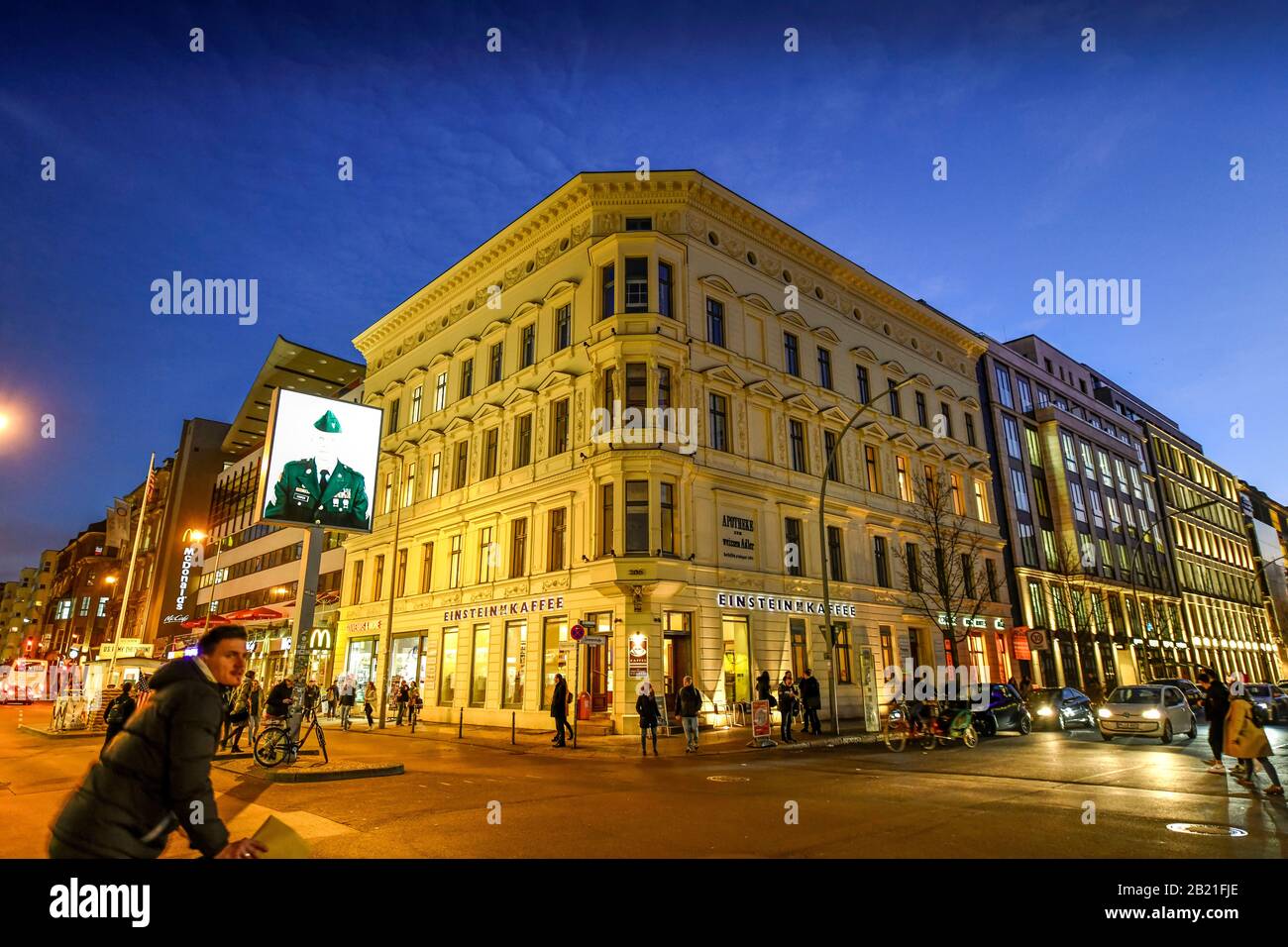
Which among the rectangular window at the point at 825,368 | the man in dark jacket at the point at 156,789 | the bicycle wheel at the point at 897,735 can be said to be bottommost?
the bicycle wheel at the point at 897,735

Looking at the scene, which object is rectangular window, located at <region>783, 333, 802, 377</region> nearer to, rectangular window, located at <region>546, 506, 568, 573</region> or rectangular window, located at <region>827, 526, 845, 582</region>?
rectangular window, located at <region>827, 526, 845, 582</region>

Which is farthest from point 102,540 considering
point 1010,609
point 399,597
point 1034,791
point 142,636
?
point 1034,791

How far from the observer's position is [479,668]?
94.0ft

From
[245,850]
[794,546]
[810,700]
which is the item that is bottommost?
[810,700]

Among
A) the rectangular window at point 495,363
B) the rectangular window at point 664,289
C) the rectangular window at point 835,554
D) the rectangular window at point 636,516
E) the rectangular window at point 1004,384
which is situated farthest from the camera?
the rectangular window at point 1004,384

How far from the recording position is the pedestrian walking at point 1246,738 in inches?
422

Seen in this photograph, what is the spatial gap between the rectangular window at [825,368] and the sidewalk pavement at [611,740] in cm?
1524

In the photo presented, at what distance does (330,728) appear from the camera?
27938 millimetres

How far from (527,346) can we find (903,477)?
65.0ft

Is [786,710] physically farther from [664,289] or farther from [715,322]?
[664,289]

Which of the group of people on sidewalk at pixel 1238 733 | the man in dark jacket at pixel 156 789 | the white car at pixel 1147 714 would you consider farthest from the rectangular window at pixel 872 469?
the man in dark jacket at pixel 156 789

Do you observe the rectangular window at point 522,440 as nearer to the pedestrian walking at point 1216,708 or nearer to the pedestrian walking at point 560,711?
the pedestrian walking at point 560,711

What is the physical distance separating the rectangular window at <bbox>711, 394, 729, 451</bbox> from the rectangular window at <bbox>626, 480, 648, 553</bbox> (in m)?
4.06

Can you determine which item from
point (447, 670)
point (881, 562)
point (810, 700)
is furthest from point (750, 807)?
point (881, 562)
